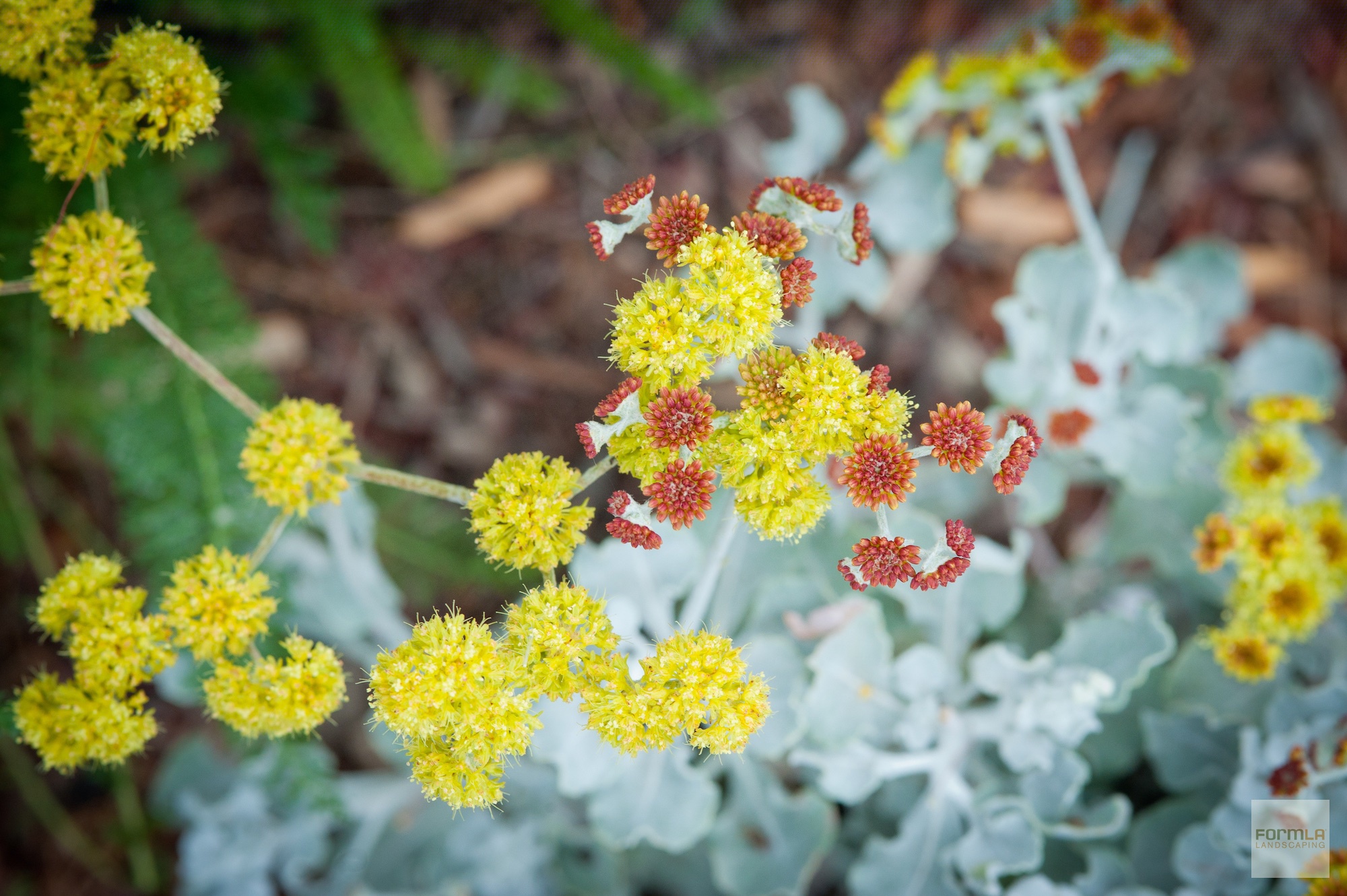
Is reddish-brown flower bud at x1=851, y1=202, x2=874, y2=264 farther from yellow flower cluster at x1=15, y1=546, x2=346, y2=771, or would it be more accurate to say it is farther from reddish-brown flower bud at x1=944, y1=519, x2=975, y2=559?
yellow flower cluster at x1=15, y1=546, x2=346, y2=771

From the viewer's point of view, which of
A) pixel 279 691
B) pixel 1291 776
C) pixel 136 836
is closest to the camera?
pixel 279 691

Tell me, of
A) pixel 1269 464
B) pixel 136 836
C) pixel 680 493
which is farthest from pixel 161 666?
pixel 1269 464

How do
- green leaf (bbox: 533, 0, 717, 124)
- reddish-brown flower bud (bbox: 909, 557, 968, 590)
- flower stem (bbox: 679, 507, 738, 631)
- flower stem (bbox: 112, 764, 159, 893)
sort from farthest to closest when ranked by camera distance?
flower stem (bbox: 112, 764, 159, 893) < green leaf (bbox: 533, 0, 717, 124) < flower stem (bbox: 679, 507, 738, 631) < reddish-brown flower bud (bbox: 909, 557, 968, 590)

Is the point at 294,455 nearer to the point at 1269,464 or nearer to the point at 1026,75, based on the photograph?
the point at 1026,75

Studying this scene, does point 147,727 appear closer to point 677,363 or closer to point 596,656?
point 596,656

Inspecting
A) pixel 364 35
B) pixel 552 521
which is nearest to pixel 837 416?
pixel 552 521

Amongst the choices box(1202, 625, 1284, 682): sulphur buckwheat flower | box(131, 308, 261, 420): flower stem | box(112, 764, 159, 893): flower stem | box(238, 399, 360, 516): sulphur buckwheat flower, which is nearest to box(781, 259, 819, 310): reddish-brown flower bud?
box(238, 399, 360, 516): sulphur buckwheat flower
